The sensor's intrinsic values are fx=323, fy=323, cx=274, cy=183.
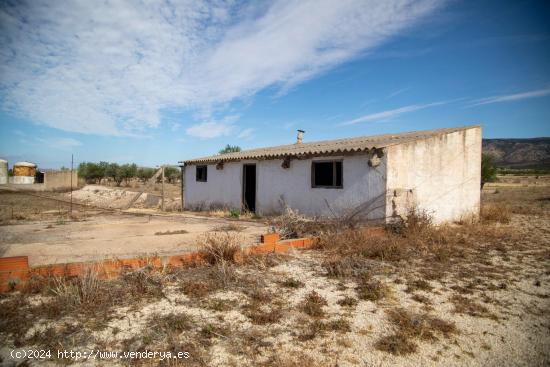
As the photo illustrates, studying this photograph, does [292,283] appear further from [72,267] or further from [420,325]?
[72,267]

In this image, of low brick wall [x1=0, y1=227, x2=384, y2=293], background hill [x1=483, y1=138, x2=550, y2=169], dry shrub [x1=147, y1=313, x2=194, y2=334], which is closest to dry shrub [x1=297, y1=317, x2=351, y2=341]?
dry shrub [x1=147, y1=313, x2=194, y2=334]

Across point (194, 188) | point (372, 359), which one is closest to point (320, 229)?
point (372, 359)

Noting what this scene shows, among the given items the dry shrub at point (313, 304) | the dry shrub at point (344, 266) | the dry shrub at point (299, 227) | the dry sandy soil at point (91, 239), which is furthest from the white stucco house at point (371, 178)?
the dry shrub at point (313, 304)

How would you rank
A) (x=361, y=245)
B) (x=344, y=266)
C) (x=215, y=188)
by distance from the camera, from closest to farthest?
(x=344, y=266) < (x=361, y=245) < (x=215, y=188)

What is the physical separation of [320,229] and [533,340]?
4.70 meters

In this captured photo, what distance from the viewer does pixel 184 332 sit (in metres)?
3.39

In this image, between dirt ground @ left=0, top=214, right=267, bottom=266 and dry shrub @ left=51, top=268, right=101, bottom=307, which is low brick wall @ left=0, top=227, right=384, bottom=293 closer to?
dry shrub @ left=51, top=268, right=101, bottom=307

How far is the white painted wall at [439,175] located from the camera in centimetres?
911

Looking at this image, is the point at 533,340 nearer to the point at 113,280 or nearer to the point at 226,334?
the point at 226,334

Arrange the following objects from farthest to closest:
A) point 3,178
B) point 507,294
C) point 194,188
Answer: point 3,178 → point 194,188 → point 507,294

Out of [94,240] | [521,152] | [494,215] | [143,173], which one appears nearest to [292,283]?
[94,240]

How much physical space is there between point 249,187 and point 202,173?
11.1ft

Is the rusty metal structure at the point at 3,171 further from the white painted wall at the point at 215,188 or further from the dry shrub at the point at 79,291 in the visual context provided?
the dry shrub at the point at 79,291

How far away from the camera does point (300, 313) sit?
389 centimetres
